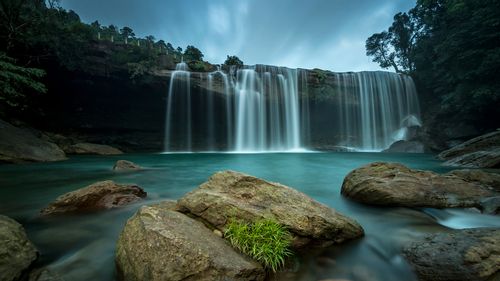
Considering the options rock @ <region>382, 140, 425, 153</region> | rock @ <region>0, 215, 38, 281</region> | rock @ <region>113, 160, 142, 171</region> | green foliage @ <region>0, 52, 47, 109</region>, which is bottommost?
rock @ <region>0, 215, 38, 281</region>

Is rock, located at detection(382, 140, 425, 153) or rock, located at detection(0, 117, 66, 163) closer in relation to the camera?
rock, located at detection(0, 117, 66, 163)

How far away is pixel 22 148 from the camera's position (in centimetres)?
1413

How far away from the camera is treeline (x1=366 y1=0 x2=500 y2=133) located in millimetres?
19281

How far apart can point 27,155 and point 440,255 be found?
17601 millimetres

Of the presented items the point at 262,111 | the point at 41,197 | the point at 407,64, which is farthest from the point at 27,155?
the point at 407,64

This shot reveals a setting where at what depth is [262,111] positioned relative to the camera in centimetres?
2892

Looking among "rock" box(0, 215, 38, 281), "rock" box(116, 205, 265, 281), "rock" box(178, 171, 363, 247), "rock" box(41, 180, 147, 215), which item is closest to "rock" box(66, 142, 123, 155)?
"rock" box(41, 180, 147, 215)

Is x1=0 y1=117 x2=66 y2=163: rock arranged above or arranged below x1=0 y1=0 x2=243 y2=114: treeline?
below

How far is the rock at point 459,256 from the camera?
270 centimetres

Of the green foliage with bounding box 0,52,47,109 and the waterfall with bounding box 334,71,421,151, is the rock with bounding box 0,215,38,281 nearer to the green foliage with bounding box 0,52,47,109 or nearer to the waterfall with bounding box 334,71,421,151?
the green foliage with bounding box 0,52,47,109

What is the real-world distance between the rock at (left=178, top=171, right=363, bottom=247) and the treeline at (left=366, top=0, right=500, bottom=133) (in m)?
22.3

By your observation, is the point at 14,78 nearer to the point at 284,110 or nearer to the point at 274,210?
the point at 274,210

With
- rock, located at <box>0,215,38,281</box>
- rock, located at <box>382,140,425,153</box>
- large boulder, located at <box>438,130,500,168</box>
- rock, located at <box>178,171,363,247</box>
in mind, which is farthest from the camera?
rock, located at <box>382,140,425,153</box>

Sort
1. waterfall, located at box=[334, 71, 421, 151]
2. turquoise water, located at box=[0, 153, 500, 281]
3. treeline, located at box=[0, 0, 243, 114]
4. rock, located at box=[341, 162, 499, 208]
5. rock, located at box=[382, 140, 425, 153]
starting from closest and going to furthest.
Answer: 1. turquoise water, located at box=[0, 153, 500, 281]
2. rock, located at box=[341, 162, 499, 208]
3. treeline, located at box=[0, 0, 243, 114]
4. rock, located at box=[382, 140, 425, 153]
5. waterfall, located at box=[334, 71, 421, 151]
